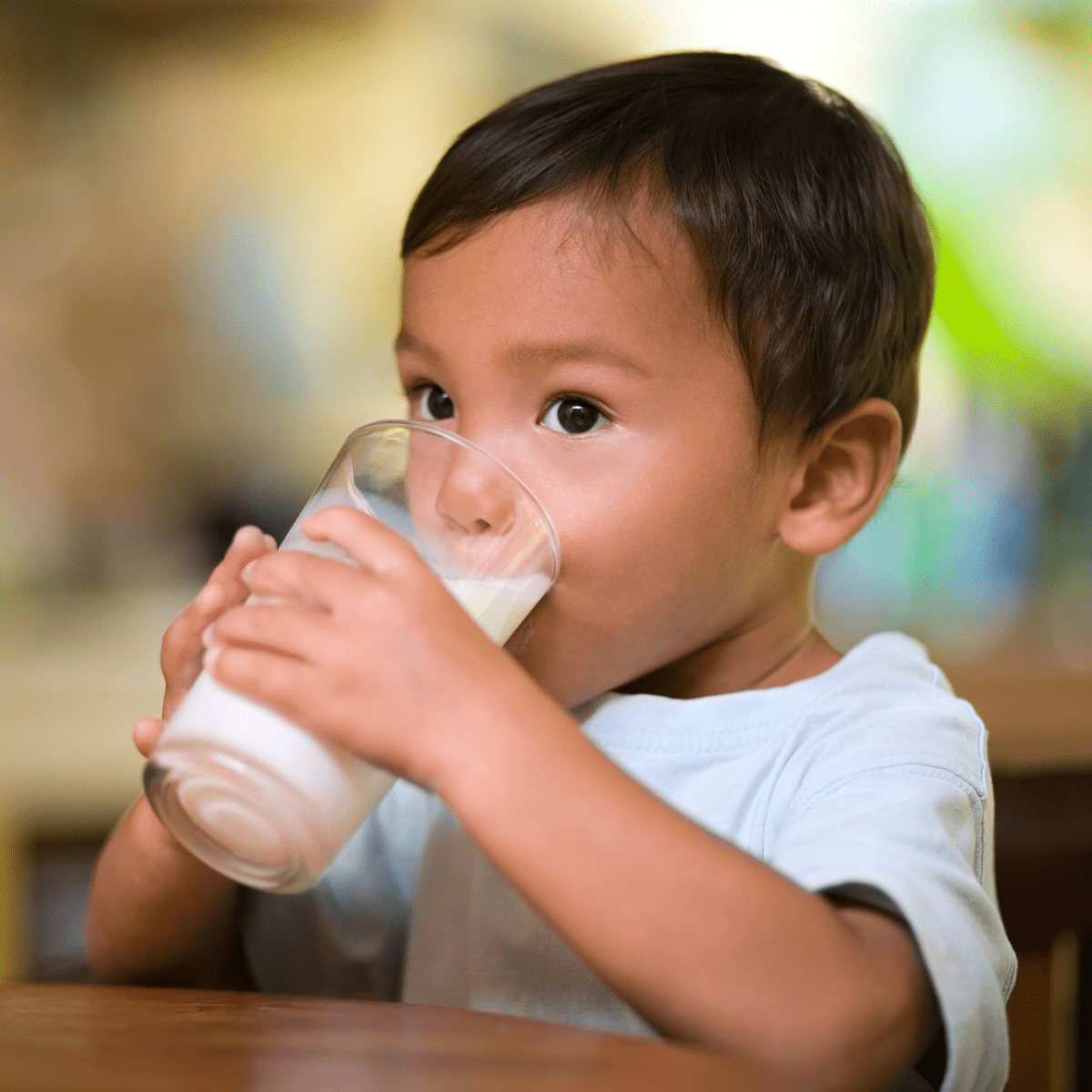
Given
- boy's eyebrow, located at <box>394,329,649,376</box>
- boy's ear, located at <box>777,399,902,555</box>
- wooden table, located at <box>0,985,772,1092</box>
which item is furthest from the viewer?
boy's ear, located at <box>777,399,902,555</box>

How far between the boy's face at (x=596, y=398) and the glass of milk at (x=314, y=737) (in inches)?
2.6

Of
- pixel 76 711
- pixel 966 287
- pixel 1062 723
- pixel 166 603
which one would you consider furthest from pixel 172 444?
pixel 1062 723

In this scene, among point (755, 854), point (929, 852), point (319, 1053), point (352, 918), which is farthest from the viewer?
point (352, 918)

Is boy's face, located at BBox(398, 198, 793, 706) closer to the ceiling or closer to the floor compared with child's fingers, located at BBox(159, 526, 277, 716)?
closer to the ceiling

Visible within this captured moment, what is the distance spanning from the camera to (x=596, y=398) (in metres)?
0.77

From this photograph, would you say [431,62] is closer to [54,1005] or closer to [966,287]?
[966,287]

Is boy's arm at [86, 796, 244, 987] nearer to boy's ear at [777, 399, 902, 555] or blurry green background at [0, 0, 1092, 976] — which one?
boy's ear at [777, 399, 902, 555]

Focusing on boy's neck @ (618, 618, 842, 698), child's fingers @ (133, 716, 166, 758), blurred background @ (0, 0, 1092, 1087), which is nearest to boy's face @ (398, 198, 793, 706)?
boy's neck @ (618, 618, 842, 698)

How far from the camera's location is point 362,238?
240cm

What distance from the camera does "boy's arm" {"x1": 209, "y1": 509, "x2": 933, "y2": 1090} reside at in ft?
1.74

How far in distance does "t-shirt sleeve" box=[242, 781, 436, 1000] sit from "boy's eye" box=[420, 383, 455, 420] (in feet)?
0.96

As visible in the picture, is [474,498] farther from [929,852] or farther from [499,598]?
[929,852]

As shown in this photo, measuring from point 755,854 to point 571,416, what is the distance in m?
0.32

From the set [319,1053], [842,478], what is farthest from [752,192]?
[319,1053]
